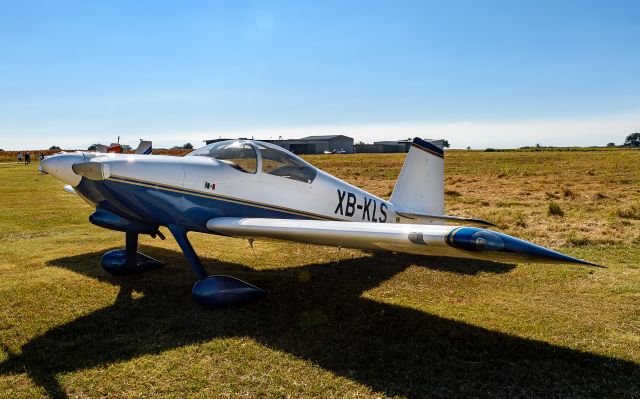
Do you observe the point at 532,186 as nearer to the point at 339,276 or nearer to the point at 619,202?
the point at 619,202

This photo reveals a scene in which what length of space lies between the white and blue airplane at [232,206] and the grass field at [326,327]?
63cm

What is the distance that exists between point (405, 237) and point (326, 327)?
1546mm

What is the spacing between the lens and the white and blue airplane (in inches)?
172

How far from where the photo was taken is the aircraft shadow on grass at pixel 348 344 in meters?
3.87

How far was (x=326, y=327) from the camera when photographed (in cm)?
511

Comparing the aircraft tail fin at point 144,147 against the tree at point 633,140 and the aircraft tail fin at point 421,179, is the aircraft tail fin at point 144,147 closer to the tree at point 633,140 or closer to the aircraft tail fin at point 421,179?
the aircraft tail fin at point 421,179

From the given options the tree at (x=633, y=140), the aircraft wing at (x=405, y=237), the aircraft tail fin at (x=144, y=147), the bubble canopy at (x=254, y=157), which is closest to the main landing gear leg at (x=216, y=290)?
the aircraft wing at (x=405, y=237)

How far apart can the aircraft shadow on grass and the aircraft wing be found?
37.9 inches

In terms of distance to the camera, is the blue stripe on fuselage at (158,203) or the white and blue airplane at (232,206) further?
the blue stripe on fuselage at (158,203)

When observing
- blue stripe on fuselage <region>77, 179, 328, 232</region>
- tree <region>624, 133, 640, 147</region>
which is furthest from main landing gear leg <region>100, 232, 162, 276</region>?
tree <region>624, 133, 640, 147</region>

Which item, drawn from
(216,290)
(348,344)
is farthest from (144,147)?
(348,344)

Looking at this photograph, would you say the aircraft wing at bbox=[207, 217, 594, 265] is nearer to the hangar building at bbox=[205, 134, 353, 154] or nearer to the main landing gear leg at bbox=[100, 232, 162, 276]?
the main landing gear leg at bbox=[100, 232, 162, 276]

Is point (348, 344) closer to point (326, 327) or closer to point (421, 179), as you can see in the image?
point (326, 327)

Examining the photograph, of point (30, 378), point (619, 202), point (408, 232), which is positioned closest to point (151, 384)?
point (30, 378)
